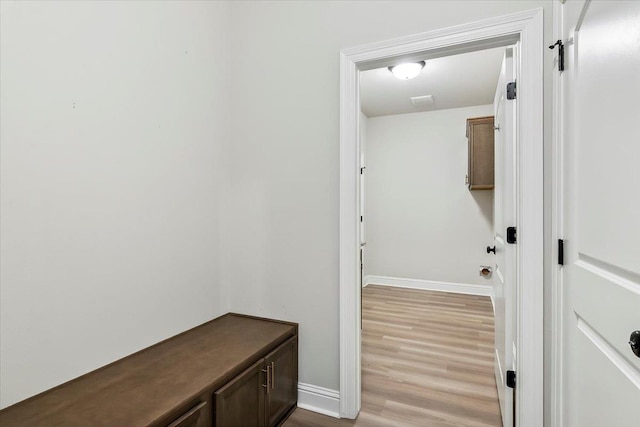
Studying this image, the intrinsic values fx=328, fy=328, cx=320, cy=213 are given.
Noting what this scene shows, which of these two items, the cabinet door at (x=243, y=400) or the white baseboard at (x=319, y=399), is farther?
the white baseboard at (x=319, y=399)

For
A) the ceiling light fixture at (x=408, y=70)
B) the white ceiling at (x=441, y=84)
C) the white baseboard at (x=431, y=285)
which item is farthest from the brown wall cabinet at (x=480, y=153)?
the white baseboard at (x=431, y=285)

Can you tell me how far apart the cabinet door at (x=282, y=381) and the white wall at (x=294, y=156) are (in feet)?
0.26

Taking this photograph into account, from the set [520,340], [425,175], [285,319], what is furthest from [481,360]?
[425,175]

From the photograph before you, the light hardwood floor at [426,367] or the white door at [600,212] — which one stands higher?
the white door at [600,212]

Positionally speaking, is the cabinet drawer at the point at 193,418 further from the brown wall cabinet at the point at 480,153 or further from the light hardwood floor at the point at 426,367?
the brown wall cabinet at the point at 480,153

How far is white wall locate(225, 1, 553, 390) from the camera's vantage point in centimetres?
191

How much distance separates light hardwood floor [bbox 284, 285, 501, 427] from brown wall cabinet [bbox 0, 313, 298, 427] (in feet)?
1.07

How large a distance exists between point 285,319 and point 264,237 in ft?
1.75

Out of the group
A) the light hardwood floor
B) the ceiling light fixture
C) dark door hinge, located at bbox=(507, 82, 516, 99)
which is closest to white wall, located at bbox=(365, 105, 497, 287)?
the light hardwood floor

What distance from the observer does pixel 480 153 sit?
3986 mm

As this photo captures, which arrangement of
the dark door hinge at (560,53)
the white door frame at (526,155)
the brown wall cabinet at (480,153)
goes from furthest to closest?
the brown wall cabinet at (480,153) < the white door frame at (526,155) < the dark door hinge at (560,53)

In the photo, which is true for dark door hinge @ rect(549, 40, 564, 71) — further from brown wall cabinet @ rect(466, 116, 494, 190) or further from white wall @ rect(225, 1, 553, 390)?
brown wall cabinet @ rect(466, 116, 494, 190)

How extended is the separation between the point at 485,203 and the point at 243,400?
13.2 ft

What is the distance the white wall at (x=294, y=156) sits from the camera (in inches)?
75.1
